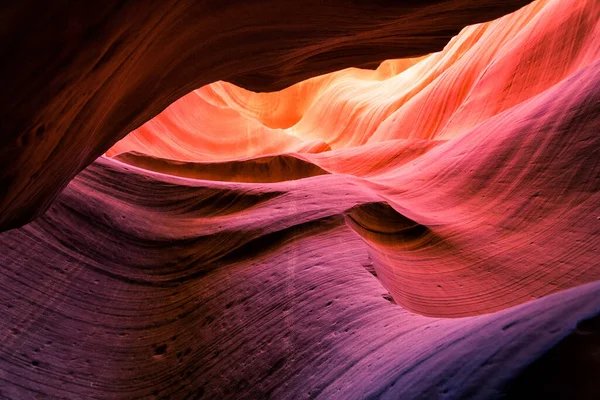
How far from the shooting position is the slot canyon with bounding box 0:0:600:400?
130cm

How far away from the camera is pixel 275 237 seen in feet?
9.31

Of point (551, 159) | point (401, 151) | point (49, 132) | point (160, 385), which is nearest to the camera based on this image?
point (49, 132)

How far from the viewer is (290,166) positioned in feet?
19.1

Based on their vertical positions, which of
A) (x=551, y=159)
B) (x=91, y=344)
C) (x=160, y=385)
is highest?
(x=551, y=159)

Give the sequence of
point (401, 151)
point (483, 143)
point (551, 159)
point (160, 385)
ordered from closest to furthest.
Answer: point (160, 385)
point (551, 159)
point (483, 143)
point (401, 151)

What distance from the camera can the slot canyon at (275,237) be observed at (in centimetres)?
130

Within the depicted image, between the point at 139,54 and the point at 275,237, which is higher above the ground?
the point at 139,54

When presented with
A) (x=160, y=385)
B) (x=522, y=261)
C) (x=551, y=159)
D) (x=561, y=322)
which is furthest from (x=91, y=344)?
(x=551, y=159)

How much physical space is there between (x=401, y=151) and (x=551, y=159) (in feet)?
8.20

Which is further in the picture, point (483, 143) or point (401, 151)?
point (401, 151)

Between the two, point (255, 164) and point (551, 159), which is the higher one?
point (255, 164)

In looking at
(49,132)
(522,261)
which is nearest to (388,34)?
(522,261)

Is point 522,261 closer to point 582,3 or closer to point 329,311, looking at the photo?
point 329,311

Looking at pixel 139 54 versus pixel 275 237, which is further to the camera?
pixel 275 237
